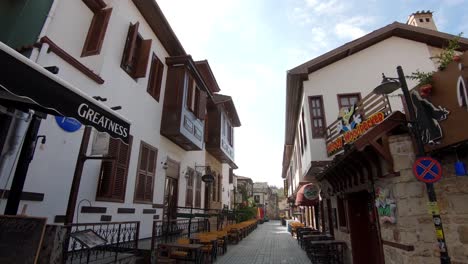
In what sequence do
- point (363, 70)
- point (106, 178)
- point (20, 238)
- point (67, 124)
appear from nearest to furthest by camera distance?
1. point (20, 238)
2. point (67, 124)
3. point (106, 178)
4. point (363, 70)

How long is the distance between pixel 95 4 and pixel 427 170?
930 cm

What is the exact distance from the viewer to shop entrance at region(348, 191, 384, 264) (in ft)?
24.9

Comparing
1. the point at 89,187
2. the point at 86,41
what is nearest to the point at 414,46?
the point at 86,41

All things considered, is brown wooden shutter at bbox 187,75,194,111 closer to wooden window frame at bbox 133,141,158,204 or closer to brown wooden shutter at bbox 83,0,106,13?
wooden window frame at bbox 133,141,158,204

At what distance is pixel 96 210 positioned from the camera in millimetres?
6633

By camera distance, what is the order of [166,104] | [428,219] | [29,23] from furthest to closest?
[166,104], [29,23], [428,219]

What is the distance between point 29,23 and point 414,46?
1512 centimetres

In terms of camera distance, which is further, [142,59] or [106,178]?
[142,59]

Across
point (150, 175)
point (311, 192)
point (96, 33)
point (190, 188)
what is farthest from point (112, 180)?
point (311, 192)

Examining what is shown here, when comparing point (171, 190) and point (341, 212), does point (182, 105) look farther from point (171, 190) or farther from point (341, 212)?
point (341, 212)

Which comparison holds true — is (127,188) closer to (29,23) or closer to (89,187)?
(89,187)

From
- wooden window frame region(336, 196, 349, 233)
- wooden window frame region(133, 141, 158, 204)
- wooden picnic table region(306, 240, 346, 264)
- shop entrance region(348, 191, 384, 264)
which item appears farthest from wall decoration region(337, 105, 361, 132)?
wooden window frame region(133, 141, 158, 204)

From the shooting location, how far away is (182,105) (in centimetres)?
1059

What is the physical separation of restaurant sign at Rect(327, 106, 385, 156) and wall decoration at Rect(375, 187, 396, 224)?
77.7 inches
